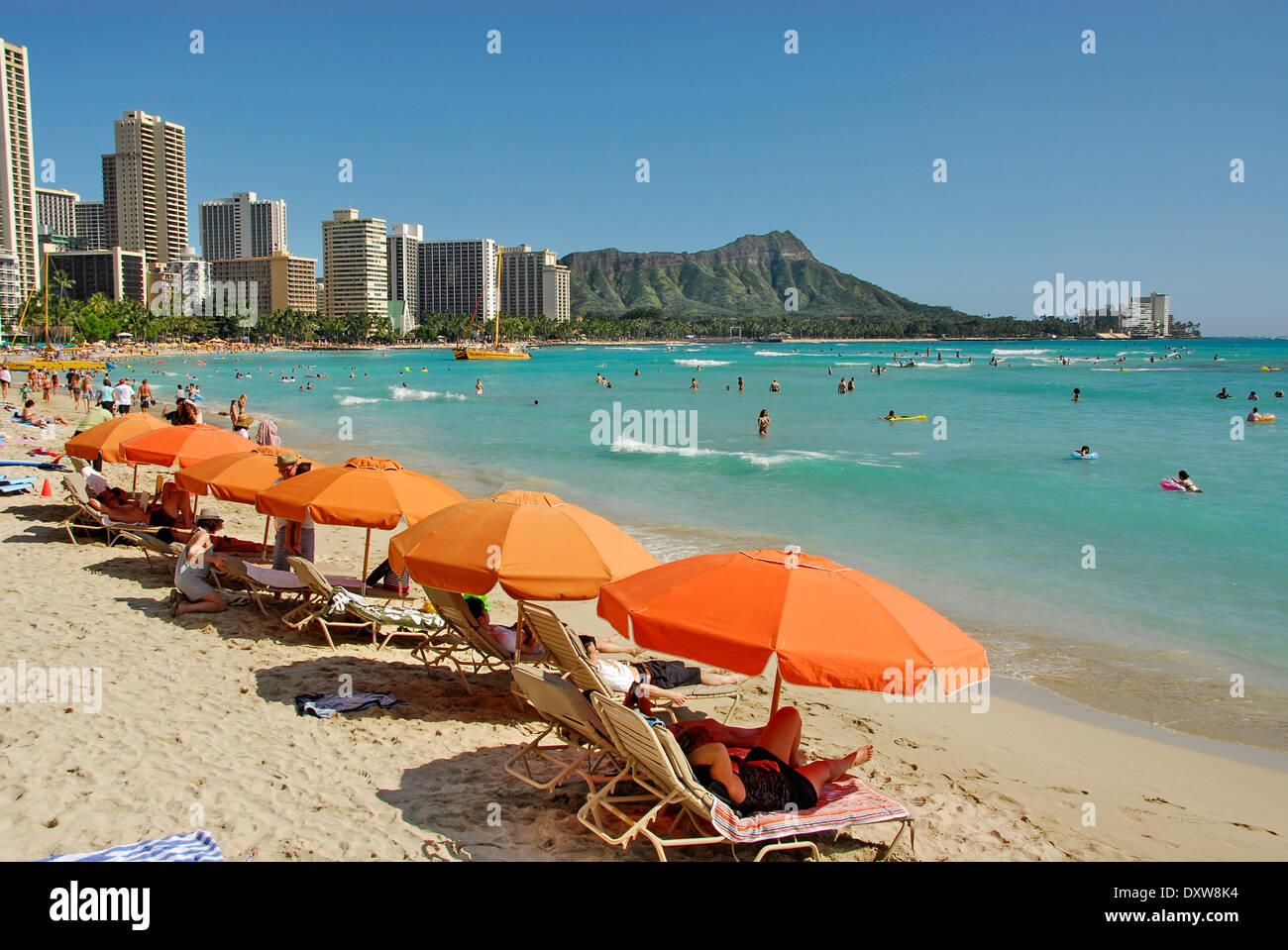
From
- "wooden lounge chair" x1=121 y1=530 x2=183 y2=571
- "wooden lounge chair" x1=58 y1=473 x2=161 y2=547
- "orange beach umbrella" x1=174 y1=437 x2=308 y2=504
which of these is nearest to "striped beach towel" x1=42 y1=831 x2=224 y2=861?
"orange beach umbrella" x1=174 y1=437 x2=308 y2=504

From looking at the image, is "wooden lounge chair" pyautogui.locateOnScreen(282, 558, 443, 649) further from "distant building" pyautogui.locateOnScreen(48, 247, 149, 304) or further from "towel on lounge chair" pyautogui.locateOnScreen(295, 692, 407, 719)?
"distant building" pyautogui.locateOnScreen(48, 247, 149, 304)

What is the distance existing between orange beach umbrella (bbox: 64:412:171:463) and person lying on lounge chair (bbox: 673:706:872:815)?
9.32 meters

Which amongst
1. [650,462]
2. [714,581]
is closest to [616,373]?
[650,462]

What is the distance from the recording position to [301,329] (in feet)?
530

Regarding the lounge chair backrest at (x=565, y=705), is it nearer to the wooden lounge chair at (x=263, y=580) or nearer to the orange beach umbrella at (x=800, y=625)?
the orange beach umbrella at (x=800, y=625)

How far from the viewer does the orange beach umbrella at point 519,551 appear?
5875mm

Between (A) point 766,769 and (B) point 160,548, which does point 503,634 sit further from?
(B) point 160,548

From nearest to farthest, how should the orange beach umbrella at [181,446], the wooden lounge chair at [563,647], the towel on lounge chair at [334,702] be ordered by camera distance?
the wooden lounge chair at [563,647] → the towel on lounge chair at [334,702] → the orange beach umbrella at [181,446]

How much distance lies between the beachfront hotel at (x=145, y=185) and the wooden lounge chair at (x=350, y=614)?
8546 inches

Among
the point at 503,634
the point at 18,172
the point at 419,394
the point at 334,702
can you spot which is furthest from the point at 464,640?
the point at 18,172

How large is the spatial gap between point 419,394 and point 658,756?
5583 cm

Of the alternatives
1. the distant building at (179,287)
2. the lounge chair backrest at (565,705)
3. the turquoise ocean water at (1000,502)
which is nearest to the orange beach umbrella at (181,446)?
the turquoise ocean water at (1000,502)

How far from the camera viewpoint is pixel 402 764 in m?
5.70

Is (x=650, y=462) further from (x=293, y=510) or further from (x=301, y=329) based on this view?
(x=301, y=329)
